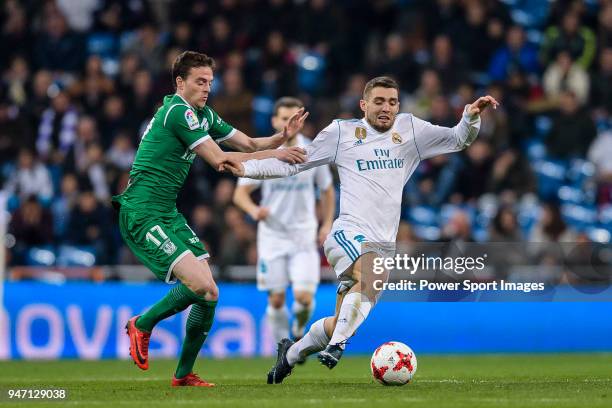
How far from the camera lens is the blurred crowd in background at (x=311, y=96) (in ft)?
57.9

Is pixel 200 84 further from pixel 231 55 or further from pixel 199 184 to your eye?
pixel 231 55

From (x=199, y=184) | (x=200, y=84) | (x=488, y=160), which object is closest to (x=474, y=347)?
(x=488, y=160)

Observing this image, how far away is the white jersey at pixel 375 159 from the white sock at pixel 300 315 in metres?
A: 3.69

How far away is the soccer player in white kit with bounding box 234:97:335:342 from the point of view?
13297mm

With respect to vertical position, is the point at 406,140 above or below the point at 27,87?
below

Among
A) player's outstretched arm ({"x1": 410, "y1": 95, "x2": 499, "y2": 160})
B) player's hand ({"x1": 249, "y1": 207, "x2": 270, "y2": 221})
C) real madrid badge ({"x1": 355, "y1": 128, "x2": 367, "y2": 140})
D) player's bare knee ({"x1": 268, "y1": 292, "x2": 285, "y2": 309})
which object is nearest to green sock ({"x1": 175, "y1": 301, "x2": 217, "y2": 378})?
real madrid badge ({"x1": 355, "y1": 128, "x2": 367, "y2": 140})

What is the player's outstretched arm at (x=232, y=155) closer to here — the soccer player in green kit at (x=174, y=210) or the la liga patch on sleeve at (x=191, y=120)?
the soccer player in green kit at (x=174, y=210)

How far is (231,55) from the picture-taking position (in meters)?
20.1

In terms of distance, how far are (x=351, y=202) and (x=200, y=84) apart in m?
1.53

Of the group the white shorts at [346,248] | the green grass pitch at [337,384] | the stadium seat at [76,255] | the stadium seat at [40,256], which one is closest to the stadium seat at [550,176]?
the green grass pitch at [337,384]

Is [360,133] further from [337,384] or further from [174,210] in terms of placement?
[337,384]

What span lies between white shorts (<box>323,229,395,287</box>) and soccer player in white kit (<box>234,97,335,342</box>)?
11.8ft

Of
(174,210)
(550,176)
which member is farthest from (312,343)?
(550,176)

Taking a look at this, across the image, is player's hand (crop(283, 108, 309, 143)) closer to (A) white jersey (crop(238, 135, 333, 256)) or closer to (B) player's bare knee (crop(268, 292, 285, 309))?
(A) white jersey (crop(238, 135, 333, 256))
